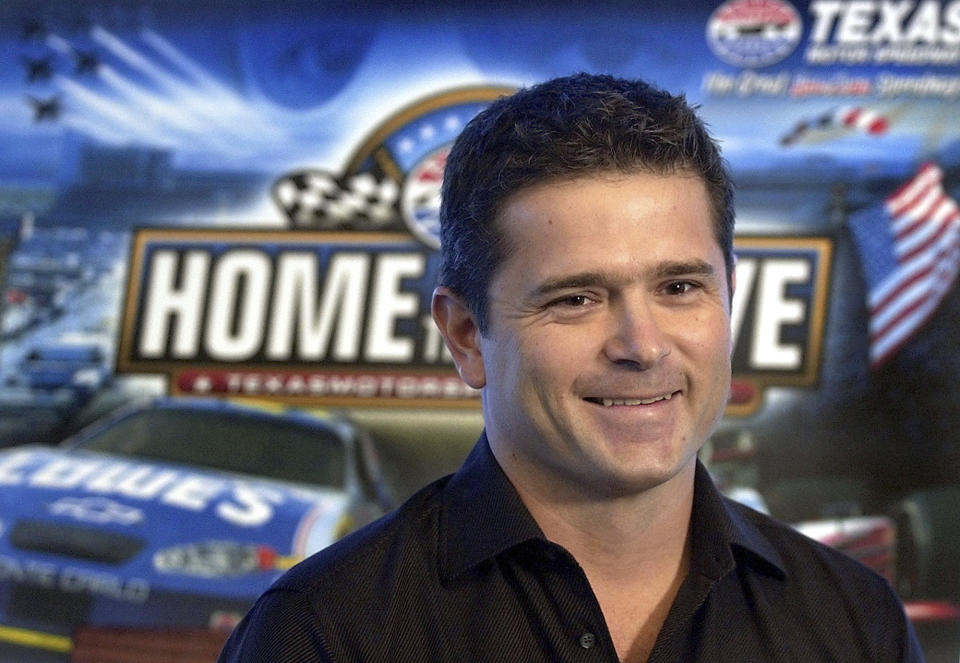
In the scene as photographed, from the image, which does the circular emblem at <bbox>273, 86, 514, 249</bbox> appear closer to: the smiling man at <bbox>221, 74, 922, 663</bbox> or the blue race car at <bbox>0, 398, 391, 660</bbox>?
the blue race car at <bbox>0, 398, 391, 660</bbox>

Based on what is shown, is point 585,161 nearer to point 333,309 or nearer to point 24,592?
point 333,309

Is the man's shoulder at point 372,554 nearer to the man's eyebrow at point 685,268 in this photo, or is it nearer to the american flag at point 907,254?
the man's eyebrow at point 685,268

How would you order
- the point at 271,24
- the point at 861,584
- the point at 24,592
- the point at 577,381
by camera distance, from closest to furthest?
the point at 577,381, the point at 861,584, the point at 24,592, the point at 271,24

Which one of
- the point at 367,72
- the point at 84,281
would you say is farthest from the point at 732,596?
the point at 84,281

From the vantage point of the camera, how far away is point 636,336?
0.93m

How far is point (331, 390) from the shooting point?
2354 millimetres

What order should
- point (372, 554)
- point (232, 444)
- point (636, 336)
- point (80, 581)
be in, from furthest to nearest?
point (232, 444), point (80, 581), point (372, 554), point (636, 336)

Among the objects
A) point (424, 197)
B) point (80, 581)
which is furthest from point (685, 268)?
point (80, 581)

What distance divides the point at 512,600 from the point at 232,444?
1.42m

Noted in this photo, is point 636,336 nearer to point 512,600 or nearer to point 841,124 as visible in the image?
point 512,600

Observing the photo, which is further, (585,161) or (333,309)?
(333,309)

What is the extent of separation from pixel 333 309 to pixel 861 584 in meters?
1.48

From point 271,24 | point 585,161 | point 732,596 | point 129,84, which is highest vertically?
point 271,24

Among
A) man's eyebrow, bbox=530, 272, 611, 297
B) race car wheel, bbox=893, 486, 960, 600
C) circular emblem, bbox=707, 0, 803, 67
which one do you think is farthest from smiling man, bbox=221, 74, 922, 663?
circular emblem, bbox=707, 0, 803, 67
